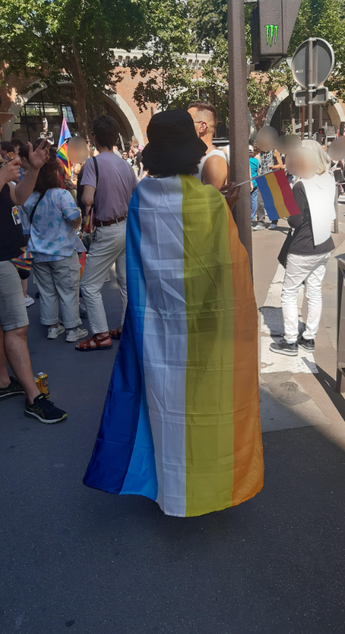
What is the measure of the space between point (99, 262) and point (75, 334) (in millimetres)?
864

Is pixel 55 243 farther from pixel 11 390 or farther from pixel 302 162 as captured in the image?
pixel 302 162

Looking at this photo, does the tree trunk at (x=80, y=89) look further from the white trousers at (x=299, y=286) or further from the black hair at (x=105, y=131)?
the white trousers at (x=299, y=286)

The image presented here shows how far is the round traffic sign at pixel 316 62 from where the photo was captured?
20.5 feet

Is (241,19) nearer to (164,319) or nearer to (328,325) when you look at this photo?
(164,319)

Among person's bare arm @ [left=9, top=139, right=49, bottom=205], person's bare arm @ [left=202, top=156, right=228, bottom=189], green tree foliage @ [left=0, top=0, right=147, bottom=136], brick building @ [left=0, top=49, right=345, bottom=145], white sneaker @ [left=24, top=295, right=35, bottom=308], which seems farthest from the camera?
brick building @ [left=0, top=49, right=345, bottom=145]

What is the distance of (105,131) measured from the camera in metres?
4.50

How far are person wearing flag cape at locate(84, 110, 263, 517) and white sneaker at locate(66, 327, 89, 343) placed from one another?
2906 millimetres

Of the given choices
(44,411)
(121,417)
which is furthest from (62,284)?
(121,417)

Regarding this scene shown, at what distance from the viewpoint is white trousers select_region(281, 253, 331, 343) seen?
4191 millimetres

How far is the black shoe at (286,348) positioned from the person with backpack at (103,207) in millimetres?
1513

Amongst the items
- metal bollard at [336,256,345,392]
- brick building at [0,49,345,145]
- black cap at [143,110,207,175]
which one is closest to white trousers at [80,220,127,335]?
metal bollard at [336,256,345,392]

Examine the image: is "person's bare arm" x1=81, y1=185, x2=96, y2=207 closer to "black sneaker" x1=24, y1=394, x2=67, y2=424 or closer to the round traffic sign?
"black sneaker" x1=24, y1=394, x2=67, y2=424

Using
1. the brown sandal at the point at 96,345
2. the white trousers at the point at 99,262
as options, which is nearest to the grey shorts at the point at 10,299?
the white trousers at the point at 99,262

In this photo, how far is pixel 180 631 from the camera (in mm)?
1881
